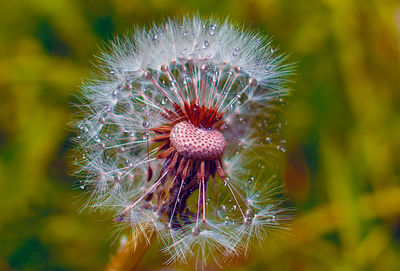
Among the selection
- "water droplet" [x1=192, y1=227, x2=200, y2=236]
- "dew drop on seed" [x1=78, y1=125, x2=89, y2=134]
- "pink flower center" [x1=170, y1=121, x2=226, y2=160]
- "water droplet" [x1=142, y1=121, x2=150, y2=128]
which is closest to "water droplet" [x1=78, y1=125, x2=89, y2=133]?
"dew drop on seed" [x1=78, y1=125, x2=89, y2=134]

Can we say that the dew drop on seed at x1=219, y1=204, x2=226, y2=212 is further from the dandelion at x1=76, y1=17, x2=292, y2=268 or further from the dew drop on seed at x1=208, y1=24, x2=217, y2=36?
the dew drop on seed at x1=208, y1=24, x2=217, y2=36

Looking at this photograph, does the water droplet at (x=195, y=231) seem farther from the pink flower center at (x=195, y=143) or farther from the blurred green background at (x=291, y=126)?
the blurred green background at (x=291, y=126)

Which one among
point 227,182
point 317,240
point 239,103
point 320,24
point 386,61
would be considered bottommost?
point 317,240

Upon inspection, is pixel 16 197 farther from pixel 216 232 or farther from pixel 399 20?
pixel 399 20

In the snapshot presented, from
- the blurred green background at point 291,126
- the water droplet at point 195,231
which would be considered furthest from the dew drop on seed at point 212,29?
the blurred green background at point 291,126

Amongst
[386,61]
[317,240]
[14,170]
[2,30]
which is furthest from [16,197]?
[386,61]

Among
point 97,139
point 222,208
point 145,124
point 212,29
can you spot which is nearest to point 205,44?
point 212,29
